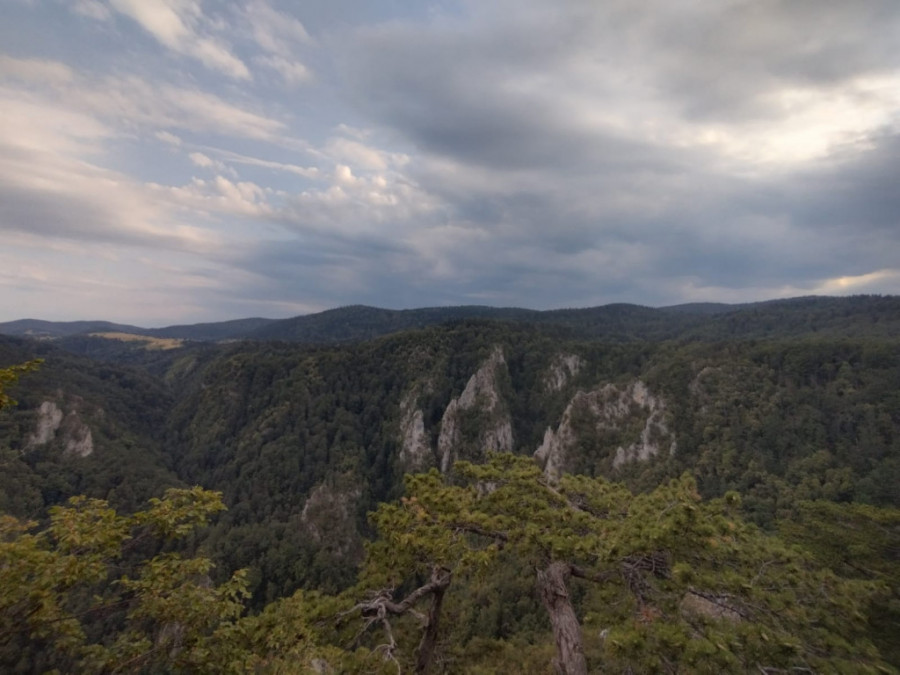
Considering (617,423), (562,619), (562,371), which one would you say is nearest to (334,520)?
(617,423)

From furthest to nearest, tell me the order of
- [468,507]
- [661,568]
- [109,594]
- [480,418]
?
[480,418], [468,507], [661,568], [109,594]

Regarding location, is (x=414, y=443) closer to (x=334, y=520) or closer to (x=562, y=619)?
(x=334, y=520)

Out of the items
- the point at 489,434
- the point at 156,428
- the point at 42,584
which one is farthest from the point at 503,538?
the point at 156,428

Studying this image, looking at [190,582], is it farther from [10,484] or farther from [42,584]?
[10,484]

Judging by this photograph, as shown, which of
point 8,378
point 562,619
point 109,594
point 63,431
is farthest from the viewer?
point 63,431

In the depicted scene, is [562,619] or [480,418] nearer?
[562,619]

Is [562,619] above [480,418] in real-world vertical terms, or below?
above

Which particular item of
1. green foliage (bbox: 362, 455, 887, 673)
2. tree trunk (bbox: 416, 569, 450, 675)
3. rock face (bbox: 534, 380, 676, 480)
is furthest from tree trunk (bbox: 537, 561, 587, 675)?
rock face (bbox: 534, 380, 676, 480)
